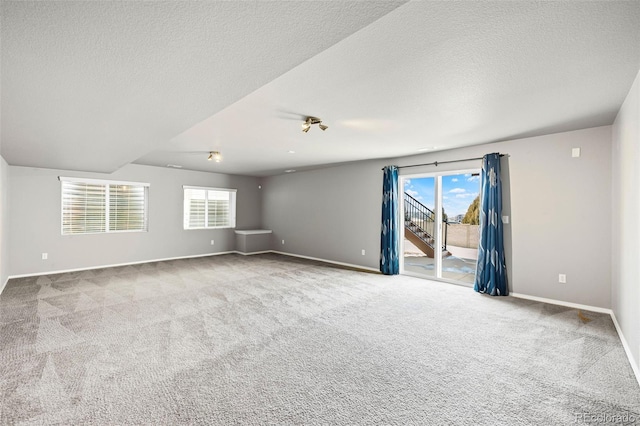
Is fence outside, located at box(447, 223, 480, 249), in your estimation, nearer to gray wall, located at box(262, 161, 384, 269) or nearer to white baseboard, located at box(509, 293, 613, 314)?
gray wall, located at box(262, 161, 384, 269)

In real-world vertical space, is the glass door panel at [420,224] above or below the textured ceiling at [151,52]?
below

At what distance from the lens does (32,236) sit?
17.8 feet

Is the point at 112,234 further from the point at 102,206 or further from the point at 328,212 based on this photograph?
the point at 328,212

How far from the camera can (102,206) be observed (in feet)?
20.8

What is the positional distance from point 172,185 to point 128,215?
48.8 inches

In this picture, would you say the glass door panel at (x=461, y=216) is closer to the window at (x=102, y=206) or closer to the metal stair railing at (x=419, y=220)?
the metal stair railing at (x=419, y=220)

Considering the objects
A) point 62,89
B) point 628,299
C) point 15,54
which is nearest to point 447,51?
point 15,54

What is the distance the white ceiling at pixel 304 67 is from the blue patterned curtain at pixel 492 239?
83 centimetres

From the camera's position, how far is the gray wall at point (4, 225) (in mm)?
4367

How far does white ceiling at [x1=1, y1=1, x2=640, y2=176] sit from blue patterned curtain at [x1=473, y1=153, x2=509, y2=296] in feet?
2.71

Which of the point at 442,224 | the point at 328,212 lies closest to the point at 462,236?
the point at 442,224

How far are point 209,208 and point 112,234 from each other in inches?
96.3

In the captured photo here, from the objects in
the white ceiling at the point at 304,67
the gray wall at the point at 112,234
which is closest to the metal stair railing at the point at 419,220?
the white ceiling at the point at 304,67

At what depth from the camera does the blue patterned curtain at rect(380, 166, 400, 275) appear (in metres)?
5.76
